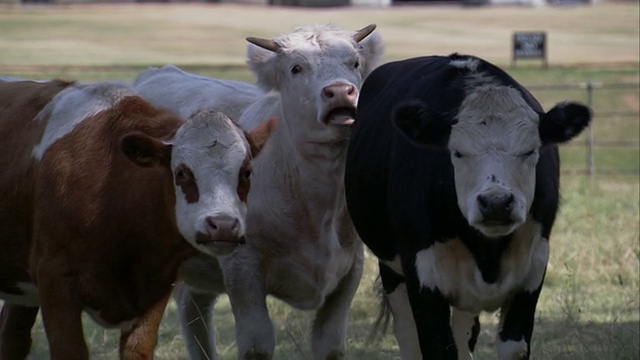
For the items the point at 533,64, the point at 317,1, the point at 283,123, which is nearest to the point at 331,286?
the point at 283,123

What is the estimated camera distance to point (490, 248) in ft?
20.2

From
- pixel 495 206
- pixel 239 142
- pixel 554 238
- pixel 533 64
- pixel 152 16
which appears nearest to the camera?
pixel 495 206

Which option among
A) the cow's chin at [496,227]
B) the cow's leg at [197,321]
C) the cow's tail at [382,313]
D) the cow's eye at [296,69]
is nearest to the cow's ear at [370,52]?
the cow's eye at [296,69]

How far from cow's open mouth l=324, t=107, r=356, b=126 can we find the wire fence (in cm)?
1393

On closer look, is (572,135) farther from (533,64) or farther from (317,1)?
(317,1)

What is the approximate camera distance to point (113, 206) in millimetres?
6594

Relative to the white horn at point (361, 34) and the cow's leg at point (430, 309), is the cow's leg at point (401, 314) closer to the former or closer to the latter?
the cow's leg at point (430, 309)

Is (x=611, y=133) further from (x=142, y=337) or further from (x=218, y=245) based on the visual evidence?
(x=218, y=245)

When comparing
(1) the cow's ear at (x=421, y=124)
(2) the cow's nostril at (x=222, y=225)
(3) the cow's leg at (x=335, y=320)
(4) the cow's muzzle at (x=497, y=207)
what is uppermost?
(1) the cow's ear at (x=421, y=124)

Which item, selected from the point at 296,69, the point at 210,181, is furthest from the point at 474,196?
the point at 296,69

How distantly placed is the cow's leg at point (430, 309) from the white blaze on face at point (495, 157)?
1.41ft

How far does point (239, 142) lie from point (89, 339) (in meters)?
3.44

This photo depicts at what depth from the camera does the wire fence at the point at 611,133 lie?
22.2 metres

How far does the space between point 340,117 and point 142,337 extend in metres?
1.78
